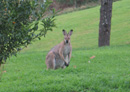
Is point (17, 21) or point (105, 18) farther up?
point (105, 18)

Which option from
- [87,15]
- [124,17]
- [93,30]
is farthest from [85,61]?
[87,15]

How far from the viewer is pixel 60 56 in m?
10.5

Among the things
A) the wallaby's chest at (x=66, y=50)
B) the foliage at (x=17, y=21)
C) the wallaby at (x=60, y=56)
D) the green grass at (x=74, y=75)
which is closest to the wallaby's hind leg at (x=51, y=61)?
the wallaby at (x=60, y=56)

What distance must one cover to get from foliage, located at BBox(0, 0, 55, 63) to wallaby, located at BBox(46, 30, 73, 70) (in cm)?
439

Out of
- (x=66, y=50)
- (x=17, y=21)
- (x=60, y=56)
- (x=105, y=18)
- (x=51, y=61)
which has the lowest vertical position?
(x=51, y=61)

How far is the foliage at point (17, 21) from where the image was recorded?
211 inches

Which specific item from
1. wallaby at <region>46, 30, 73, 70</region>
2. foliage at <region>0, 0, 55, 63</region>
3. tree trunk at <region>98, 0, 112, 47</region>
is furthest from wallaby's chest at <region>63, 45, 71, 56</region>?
tree trunk at <region>98, 0, 112, 47</region>

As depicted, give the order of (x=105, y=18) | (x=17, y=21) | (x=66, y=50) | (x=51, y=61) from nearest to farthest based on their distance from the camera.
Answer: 1. (x=17, y=21)
2. (x=51, y=61)
3. (x=66, y=50)
4. (x=105, y=18)

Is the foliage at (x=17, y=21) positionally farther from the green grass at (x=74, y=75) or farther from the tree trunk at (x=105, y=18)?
the tree trunk at (x=105, y=18)

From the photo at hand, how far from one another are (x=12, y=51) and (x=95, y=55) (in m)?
7.50

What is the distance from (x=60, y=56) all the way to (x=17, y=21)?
4.96 meters

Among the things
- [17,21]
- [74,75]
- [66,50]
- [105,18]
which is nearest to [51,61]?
[66,50]

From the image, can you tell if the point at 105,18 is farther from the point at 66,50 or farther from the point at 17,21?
the point at 17,21

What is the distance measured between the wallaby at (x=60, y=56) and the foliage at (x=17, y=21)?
4394 millimetres
